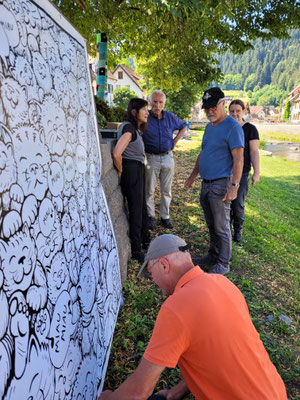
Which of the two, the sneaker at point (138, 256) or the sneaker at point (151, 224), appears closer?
the sneaker at point (138, 256)

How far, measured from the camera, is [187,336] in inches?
48.5

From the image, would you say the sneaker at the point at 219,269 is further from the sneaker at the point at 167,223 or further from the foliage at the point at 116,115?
the foliage at the point at 116,115

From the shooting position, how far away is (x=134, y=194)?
336 cm

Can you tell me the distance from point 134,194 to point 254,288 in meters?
1.74

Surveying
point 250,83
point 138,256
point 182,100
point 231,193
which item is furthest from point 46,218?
point 250,83

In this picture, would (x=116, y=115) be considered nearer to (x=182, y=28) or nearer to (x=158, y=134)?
(x=182, y=28)

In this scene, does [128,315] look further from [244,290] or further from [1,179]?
[1,179]

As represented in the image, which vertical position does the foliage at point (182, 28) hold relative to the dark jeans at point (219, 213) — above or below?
above

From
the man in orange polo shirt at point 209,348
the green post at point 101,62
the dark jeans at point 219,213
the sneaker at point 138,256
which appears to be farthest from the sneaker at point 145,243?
the green post at point 101,62

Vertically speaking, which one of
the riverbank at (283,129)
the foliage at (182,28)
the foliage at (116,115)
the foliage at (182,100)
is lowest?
the riverbank at (283,129)

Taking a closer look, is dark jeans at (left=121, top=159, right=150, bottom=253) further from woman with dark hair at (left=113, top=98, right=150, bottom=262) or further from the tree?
the tree

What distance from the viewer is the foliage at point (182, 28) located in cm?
591

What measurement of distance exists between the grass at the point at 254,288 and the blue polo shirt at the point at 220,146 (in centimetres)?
126

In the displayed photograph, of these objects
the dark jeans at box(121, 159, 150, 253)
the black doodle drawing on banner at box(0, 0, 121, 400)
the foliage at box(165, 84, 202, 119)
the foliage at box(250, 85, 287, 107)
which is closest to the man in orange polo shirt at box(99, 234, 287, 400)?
the black doodle drawing on banner at box(0, 0, 121, 400)
